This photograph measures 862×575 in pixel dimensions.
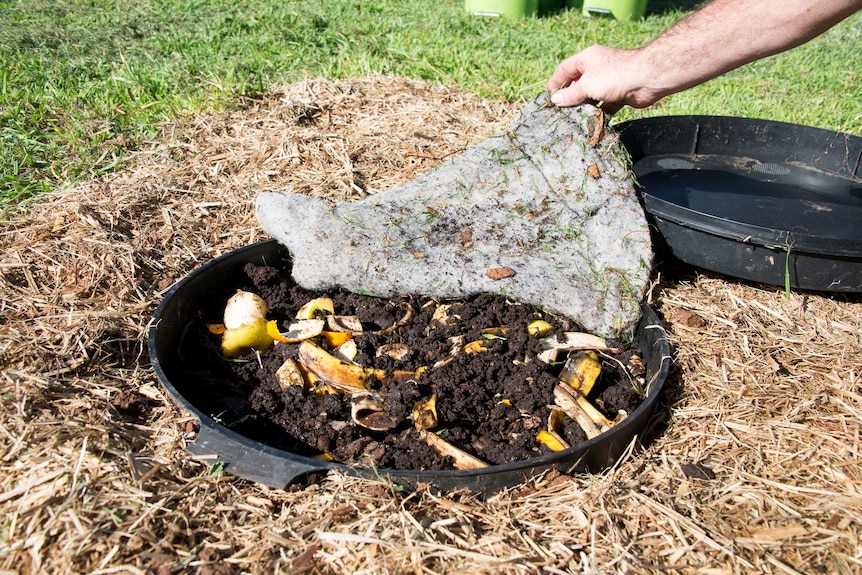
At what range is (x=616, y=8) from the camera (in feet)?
27.1

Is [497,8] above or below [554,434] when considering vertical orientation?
above

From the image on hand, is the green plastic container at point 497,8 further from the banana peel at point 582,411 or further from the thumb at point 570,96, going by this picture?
the banana peel at point 582,411

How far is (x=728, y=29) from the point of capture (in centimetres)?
296

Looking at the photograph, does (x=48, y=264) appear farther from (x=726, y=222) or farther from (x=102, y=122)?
(x=726, y=222)

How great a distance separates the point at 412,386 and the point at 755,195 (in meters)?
2.31

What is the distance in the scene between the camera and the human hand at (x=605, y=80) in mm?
3105

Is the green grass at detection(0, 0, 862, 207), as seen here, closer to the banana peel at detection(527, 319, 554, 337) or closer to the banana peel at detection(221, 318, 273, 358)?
the banana peel at detection(221, 318, 273, 358)

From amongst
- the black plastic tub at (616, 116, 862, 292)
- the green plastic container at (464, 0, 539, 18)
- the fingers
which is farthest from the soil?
the green plastic container at (464, 0, 539, 18)

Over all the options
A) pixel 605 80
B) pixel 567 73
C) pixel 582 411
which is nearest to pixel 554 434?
pixel 582 411

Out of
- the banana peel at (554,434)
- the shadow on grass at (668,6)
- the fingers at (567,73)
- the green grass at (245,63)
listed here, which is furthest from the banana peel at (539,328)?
the shadow on grass at (668,6)

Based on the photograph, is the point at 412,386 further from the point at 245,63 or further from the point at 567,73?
the point at 245,63

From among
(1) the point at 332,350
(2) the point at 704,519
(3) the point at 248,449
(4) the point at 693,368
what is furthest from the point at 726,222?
(3) the point at 248,449

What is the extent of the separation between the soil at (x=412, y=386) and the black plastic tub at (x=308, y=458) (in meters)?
0.08

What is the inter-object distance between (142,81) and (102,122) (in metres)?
0.67
